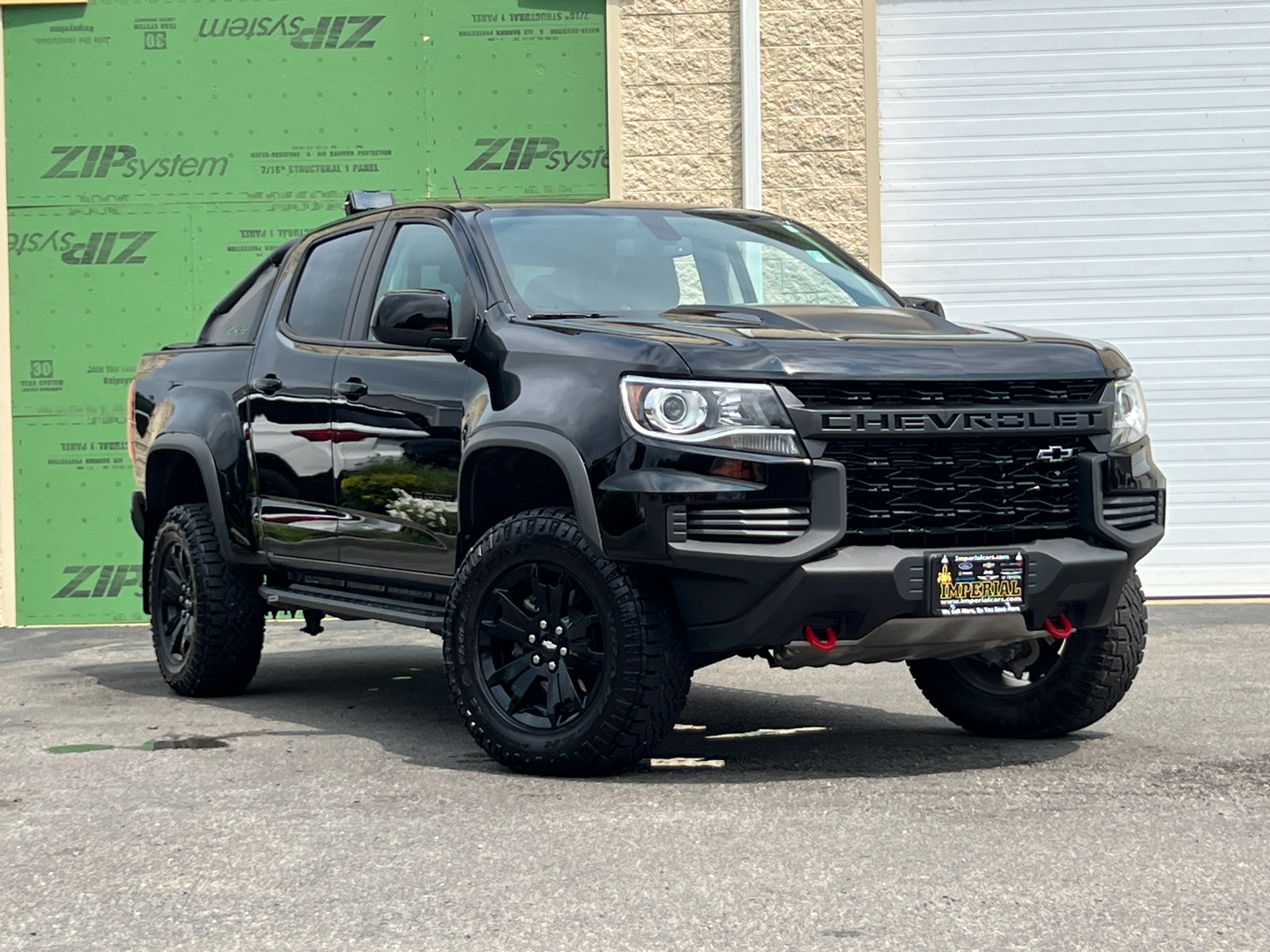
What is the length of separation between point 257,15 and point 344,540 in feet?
22.9

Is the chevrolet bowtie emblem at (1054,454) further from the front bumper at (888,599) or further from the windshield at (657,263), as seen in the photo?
the windshield at (657,263)

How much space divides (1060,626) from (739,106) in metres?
7.55

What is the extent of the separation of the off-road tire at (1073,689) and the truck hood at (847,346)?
2.86ft

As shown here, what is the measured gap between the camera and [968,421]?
5.54 meters

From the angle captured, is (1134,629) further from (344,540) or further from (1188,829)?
(344,540)

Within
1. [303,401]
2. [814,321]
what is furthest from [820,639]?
[303,401]

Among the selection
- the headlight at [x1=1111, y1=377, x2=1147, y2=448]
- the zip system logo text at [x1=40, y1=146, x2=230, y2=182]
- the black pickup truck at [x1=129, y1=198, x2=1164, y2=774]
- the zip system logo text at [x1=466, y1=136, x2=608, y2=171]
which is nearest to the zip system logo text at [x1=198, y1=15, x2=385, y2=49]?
the zip system logo text at [x1=40, y1=146, x2=230, y2=182]

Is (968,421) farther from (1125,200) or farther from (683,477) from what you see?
(1125,200)

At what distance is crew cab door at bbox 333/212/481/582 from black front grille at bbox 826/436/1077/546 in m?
1.48

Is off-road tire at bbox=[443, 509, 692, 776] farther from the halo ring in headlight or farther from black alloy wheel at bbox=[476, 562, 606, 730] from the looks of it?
the halo ring in headlight

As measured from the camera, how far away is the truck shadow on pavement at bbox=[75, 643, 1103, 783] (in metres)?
6.06

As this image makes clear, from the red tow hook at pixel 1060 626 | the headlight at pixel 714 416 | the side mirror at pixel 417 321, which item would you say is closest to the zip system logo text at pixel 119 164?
the side mirror at pixel 417 321

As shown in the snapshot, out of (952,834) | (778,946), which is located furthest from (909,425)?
(778,946)

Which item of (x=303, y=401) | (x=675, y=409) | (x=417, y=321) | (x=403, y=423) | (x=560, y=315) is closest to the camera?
(x=675, y=409)
